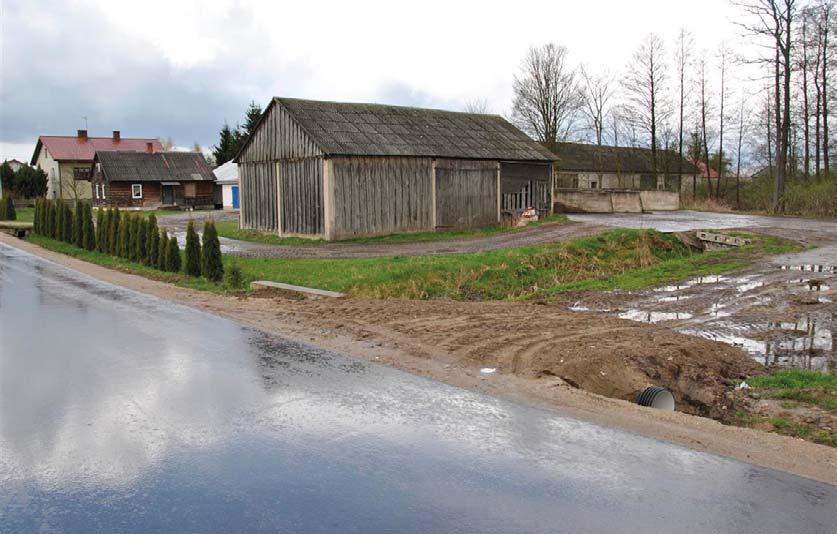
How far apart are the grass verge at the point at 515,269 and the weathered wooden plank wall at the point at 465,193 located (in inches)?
378

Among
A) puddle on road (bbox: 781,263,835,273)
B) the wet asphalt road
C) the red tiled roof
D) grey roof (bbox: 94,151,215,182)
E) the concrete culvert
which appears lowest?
the concrete culvert

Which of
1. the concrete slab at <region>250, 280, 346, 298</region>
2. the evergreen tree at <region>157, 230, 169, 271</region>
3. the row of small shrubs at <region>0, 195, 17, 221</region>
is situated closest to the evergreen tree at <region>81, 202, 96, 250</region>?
the evergreen tree at <region>157, 230, 169, 271</region>

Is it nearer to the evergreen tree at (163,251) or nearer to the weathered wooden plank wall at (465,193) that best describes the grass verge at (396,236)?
the weathered wooden plank wall at (465,193)

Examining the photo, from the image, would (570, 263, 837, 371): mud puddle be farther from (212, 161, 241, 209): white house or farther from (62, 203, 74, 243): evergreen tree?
(212, 161, 241, 209): white house

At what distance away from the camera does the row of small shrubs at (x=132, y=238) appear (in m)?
18.2

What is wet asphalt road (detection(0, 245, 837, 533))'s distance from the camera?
4.52 metres

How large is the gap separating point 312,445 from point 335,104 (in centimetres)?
2729

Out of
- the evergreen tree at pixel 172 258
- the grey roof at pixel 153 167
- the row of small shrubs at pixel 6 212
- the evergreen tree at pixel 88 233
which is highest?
the grey roof at pixel 153 167

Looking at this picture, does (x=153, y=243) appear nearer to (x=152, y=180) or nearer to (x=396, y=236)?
(x=396, y=236)

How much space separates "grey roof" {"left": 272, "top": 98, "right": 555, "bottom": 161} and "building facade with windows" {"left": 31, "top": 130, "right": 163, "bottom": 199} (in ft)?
146

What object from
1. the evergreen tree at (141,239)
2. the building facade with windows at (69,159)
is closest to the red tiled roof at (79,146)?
the building facade with windows at (69,159)

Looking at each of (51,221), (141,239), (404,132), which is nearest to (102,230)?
(141,239)

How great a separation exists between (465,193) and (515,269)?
46.4ft

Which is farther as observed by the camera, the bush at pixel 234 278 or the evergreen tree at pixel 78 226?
the evergreen tree at pixel 78 226
